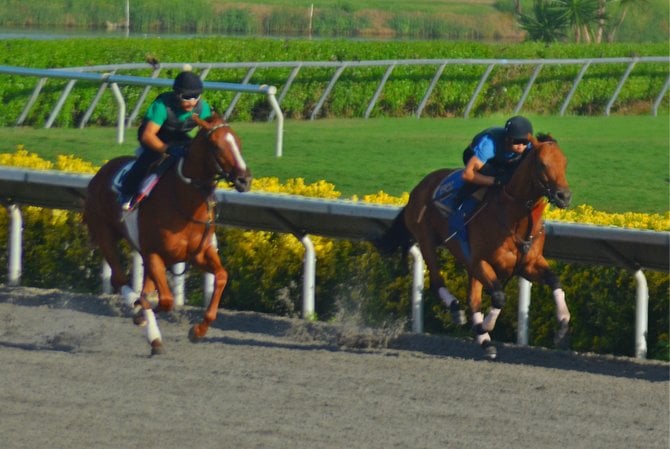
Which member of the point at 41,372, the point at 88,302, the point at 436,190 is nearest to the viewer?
the point at 41,372

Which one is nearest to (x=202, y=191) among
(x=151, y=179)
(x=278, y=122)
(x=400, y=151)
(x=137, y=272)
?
(x=151, y=179)

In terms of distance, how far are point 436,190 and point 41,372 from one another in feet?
8.03

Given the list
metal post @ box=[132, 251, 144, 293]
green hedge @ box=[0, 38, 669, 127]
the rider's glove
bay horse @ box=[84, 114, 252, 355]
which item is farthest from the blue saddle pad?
green hedge @ box=[0, 38, 669, 127]

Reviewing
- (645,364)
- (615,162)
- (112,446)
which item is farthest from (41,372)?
(615,162)

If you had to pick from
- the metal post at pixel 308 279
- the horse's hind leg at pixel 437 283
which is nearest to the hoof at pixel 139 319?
the metal post at pixel 308 279

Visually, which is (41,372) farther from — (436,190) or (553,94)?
(553,94)

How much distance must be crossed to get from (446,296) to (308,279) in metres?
1.07

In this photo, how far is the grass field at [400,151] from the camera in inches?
475

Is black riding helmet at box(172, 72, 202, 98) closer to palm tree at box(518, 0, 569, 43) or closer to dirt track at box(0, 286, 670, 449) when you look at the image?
dirt track at box(0, 286, 670, 449)

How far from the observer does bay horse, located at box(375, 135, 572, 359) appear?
7469 mm

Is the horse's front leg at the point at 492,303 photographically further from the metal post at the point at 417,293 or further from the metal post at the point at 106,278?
the metal post at the point at 106,278

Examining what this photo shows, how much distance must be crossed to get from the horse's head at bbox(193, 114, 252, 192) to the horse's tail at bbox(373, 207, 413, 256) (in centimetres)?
128

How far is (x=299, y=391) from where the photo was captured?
687 cm

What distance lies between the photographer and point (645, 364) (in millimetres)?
7742
